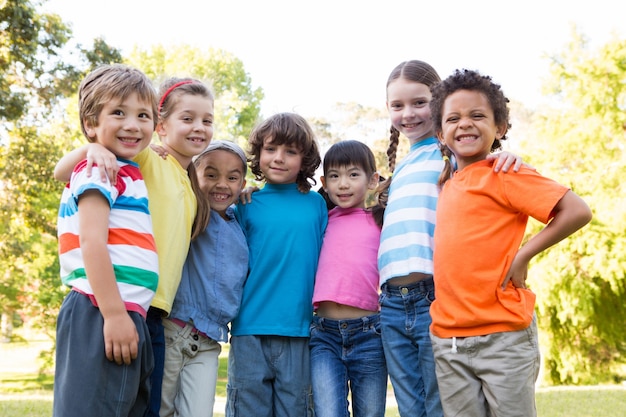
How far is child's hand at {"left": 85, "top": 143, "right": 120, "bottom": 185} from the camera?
2.35m

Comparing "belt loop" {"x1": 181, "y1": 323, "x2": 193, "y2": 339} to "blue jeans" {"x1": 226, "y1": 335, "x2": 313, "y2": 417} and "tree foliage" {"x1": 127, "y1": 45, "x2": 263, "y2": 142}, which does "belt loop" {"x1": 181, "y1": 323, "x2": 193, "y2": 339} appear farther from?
"tree foliage" {"x1": 127, "y1": 45, "x2": 263, "y2": 142}

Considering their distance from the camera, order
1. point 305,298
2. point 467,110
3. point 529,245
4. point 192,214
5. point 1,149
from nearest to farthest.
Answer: point 529,245, point 467,110, point 192,214, point 305,298, point 1,149

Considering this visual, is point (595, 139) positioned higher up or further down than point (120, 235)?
higher up

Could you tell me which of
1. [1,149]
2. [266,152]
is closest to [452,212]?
[266,152]

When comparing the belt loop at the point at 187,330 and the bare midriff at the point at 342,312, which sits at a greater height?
the bare midriff at the point at 342,312

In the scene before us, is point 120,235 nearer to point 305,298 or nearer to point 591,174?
point 305,298

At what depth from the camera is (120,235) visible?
7.80ft

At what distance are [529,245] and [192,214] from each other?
151 centimetres

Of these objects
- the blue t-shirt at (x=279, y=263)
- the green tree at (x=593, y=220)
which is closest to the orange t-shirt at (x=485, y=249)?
the blue t-shirt at (x=279, y=263)

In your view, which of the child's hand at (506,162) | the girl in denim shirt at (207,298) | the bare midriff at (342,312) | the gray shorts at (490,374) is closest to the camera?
the gray shorts at (490,374)

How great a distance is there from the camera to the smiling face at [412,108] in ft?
10.7

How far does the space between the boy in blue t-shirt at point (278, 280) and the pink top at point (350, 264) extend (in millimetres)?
76

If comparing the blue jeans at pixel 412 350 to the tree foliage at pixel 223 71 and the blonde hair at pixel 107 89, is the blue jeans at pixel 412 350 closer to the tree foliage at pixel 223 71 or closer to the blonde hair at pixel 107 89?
the blonde hair at pixel 107 89

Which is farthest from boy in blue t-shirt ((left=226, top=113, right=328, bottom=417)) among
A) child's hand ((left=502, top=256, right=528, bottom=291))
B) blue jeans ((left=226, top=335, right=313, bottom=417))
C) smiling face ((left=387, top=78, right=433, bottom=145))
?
child's hand ((left=502, top=256, right=528, bottom=291))
